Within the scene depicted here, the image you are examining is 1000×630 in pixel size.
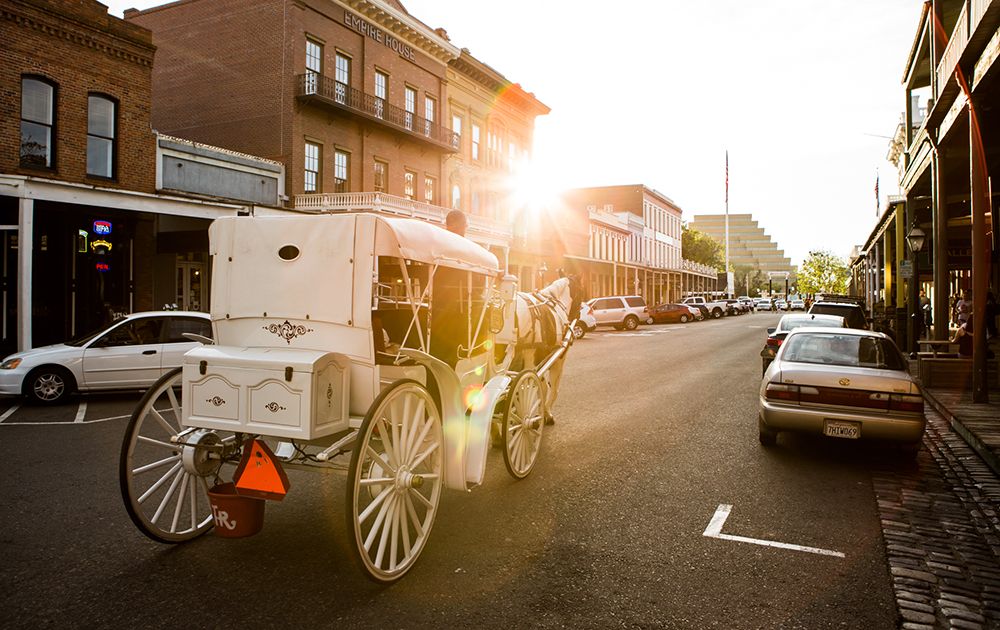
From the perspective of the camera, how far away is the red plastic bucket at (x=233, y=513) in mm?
3932

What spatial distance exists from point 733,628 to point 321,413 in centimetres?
261

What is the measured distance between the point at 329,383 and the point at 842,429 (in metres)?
5.59

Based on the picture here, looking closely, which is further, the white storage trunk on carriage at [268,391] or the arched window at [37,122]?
the arched window at [37,122]

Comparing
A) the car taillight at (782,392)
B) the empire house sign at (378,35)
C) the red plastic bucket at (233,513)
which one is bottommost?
the red plastic bucket at (233,513)

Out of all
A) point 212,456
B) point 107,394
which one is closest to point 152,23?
point 107,394

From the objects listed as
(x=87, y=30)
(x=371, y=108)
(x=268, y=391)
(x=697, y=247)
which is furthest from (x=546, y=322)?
(x=697, y=247)

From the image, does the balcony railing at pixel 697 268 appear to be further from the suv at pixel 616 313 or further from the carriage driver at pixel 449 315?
the carriage driver at pixel 449 315

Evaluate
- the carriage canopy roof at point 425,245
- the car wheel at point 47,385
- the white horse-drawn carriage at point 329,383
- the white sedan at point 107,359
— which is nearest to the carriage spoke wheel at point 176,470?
the white horse-drawn carriage at point 329,383

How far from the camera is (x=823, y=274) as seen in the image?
99875mm

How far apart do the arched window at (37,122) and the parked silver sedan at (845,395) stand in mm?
18193

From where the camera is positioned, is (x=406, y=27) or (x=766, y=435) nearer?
(x=766, y=435)

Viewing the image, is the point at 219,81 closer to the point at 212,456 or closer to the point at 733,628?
the point at 212,456

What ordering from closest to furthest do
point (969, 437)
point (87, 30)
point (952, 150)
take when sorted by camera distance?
point (969, 437)
point (952, 150)
point (87, 30)

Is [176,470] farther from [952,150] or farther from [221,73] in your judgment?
[221,73]
